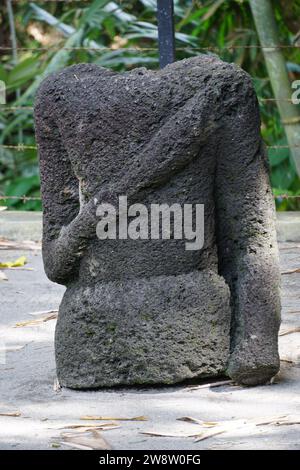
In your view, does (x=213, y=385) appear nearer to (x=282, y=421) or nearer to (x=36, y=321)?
(x=282, y=421)

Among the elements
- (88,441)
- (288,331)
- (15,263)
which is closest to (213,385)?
(88,441)

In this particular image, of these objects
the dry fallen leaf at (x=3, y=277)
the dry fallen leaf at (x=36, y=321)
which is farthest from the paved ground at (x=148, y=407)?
the dry fallen leaf at (x=3, y=277)

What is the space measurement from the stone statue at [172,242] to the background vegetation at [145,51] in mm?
4069

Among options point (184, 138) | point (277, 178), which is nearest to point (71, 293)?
point (184, 138)

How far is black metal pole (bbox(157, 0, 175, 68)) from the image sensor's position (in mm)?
6664

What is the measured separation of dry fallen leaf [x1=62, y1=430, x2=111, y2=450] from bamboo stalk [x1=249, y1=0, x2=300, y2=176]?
4406 millimetres

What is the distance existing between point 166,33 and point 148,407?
3.70m

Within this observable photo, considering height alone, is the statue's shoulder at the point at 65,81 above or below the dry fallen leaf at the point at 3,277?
above

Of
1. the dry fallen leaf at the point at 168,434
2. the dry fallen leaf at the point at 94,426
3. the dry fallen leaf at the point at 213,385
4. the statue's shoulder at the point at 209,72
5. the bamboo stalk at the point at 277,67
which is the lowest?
the dry fallen leaf at the point at 168,434

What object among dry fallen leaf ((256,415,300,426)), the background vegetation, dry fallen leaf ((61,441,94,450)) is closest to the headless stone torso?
dry fallen leaf ((256,415,300,426))

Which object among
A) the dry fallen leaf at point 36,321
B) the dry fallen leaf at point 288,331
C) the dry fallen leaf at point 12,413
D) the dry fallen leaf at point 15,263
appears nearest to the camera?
the dry fallen leaf at point 12,413

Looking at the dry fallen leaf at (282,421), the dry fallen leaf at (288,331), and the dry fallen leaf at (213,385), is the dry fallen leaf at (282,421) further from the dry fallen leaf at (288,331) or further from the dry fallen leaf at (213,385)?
the dry fallen leaf at (288,331)

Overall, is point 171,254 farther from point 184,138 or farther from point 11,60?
point 11,60

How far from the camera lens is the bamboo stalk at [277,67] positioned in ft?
24.2
